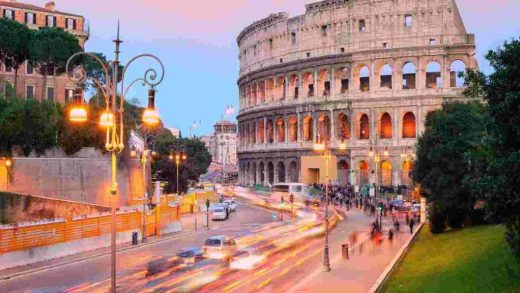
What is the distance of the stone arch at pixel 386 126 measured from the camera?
273 ft

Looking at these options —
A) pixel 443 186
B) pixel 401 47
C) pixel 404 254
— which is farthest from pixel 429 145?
pixel 401 47

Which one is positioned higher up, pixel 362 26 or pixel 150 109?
pixel 362 26

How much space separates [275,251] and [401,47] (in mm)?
51019

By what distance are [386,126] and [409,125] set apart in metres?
2.93

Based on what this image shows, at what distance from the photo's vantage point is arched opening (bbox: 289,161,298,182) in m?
89.6

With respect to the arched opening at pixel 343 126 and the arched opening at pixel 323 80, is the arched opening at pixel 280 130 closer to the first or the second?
the arched opening at pixel 323 80

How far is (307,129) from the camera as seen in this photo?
292 feet

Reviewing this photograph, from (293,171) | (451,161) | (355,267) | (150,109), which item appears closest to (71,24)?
(293,171)

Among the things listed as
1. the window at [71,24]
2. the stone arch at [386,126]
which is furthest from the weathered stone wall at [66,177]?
the stone arch at [386,126]

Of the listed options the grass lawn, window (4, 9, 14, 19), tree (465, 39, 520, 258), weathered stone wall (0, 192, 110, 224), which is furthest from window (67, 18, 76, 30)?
tree (465, 39, 520, 258)

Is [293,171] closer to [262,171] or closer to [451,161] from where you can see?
[262,171]

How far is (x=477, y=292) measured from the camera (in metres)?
20.0

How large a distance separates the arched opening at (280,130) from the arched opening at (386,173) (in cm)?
1749

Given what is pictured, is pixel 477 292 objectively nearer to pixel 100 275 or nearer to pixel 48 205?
pixel 100 275
